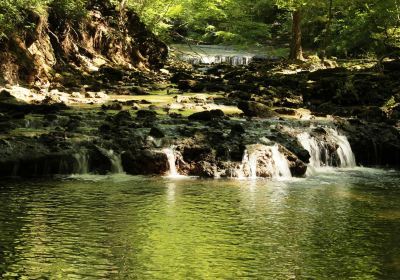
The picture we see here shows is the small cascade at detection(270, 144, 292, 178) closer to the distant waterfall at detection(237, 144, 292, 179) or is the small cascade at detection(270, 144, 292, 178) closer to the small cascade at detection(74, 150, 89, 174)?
the distant waterfall at detection(237, 144, 292, 179)

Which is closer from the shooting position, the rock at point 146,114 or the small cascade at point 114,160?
the small cascade at point 114,160

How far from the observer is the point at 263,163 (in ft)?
60.4

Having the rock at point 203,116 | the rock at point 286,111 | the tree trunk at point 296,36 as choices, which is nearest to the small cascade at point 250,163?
the rock at point 203,116

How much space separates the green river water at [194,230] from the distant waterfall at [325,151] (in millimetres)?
4653

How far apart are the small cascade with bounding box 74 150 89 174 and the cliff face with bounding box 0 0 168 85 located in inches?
444

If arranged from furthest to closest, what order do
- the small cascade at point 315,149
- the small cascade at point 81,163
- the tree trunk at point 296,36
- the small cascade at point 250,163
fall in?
the tree trunk at point 296,36 → the small cascade at point 315,149 → the small cascade at point 250,163 → the small cascade at point 81,163

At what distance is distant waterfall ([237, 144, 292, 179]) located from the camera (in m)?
18.2

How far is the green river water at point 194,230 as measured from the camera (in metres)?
8.87

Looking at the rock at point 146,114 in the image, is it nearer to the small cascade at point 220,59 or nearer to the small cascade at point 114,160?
the small cascade at point 114,160

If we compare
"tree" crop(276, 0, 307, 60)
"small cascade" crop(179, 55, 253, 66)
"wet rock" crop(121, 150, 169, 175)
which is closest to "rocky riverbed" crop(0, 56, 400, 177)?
"wet rock" crop(121, 150, 169, 175)

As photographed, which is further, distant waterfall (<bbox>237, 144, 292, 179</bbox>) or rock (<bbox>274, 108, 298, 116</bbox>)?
rock (<bbox>274, 108, 298, 116</bbox>)

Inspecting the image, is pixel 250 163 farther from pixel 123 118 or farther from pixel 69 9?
pixel 69 9

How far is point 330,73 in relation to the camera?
3325 cm

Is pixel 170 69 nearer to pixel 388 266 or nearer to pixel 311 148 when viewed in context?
pixel 311 148
